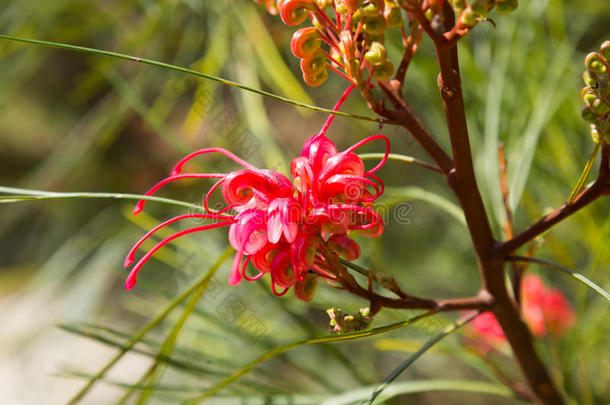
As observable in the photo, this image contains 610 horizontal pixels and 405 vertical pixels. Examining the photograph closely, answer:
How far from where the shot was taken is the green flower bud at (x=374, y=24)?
10.4 inches

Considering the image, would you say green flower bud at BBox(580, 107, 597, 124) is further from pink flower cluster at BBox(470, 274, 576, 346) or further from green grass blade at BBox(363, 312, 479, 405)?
pink flower cluster at BBox(470, 274, 576, 346)

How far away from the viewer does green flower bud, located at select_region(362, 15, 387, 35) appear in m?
0.26

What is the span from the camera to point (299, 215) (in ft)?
0.91

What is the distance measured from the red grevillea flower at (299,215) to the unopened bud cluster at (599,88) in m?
0.09

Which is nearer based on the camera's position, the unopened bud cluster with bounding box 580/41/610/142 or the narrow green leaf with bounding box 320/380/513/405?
the unopened bud cluster with bounding box 580/41/610/142

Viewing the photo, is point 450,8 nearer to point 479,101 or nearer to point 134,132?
point 479,101

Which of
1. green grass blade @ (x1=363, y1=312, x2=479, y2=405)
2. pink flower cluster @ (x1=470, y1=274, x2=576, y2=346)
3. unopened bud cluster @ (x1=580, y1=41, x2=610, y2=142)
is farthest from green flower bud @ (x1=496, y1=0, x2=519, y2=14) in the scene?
pink flower cluster @ (x1=470, y1=274, x2=576, y2=346)

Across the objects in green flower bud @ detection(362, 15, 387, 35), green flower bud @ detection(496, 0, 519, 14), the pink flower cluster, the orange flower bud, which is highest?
the orange flower bud

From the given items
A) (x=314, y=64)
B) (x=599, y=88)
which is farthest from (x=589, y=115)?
(x=314, y=64)

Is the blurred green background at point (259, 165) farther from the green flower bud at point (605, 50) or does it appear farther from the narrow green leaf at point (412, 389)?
the green flower bud at point (605, 50)

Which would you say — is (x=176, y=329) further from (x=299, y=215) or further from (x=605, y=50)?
(x=605, y=50)

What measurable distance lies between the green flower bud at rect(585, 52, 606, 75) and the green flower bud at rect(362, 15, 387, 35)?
9cm

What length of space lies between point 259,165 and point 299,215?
1.83ft

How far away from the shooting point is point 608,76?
258 millimetres
